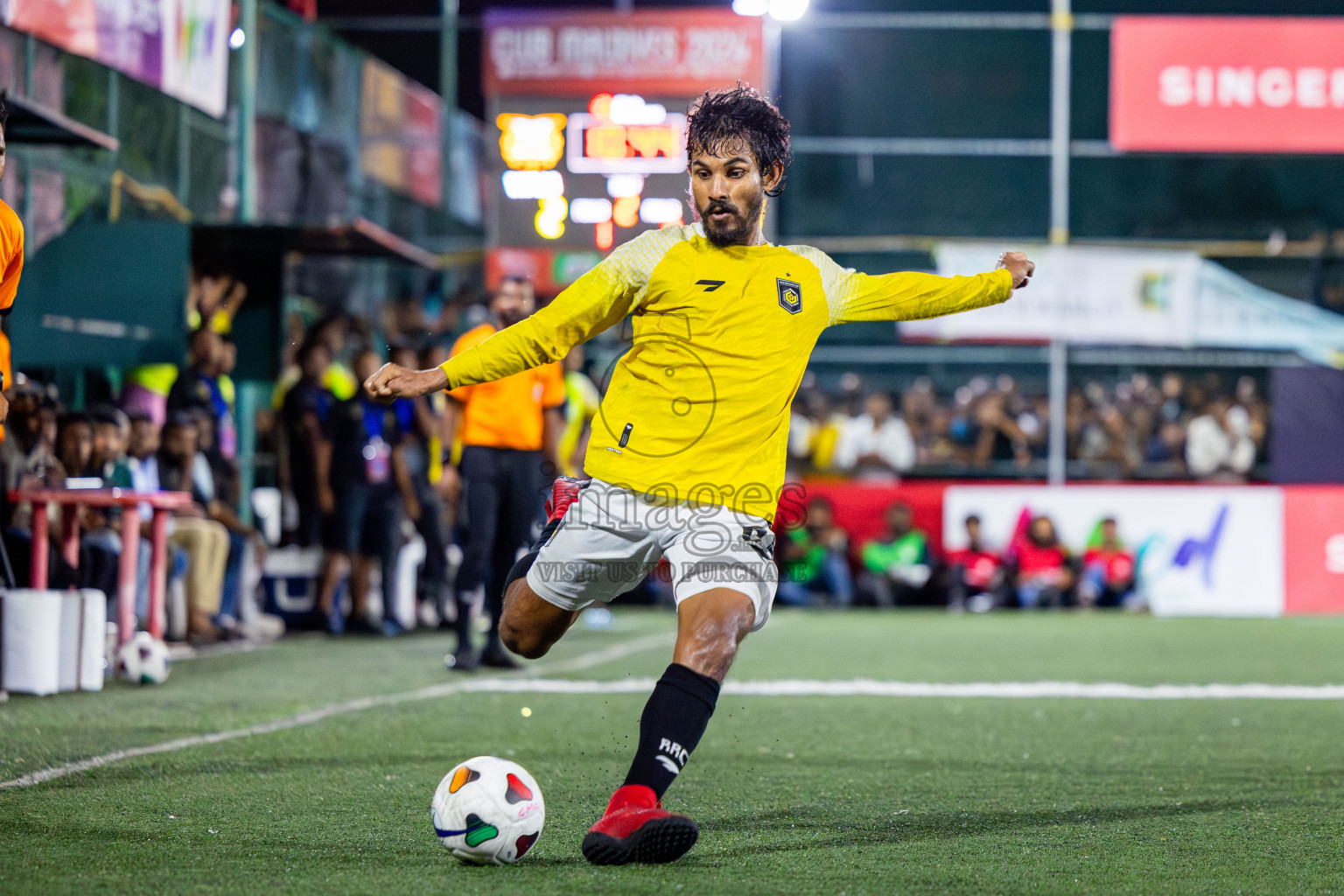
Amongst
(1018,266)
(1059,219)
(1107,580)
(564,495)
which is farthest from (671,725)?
(1059,219)

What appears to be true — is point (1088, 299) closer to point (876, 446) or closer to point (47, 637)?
point (876, 446)

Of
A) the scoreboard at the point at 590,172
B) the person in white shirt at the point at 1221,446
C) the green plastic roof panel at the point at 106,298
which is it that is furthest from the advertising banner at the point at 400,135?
the person in white shirt at the point at 1221,446

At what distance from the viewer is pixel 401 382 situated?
158 inches

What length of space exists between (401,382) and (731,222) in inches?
36.3

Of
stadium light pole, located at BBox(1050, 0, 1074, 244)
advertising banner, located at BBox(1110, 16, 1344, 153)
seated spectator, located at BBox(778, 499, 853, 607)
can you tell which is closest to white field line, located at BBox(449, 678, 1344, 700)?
seated spectator, located at BBox(778, 499, 853, 607)

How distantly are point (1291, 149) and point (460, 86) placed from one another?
9.69 metres

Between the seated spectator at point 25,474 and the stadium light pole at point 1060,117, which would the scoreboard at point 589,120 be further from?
the seated spectator at point 25,474

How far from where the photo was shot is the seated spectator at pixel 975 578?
1669 cm

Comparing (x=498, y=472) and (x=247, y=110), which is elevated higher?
(x=247, y=110)

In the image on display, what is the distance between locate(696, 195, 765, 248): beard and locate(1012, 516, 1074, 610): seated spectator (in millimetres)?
12865

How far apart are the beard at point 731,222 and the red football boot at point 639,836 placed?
1.41 meters

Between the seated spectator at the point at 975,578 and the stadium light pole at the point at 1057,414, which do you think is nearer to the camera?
the seated spectator at the point at 975,578

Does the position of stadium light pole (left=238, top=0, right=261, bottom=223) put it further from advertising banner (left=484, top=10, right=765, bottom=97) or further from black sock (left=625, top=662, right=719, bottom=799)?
black sock (left=625, top=662, right=719, bottom=799)

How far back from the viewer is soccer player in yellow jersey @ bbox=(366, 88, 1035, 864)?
4152 mm
